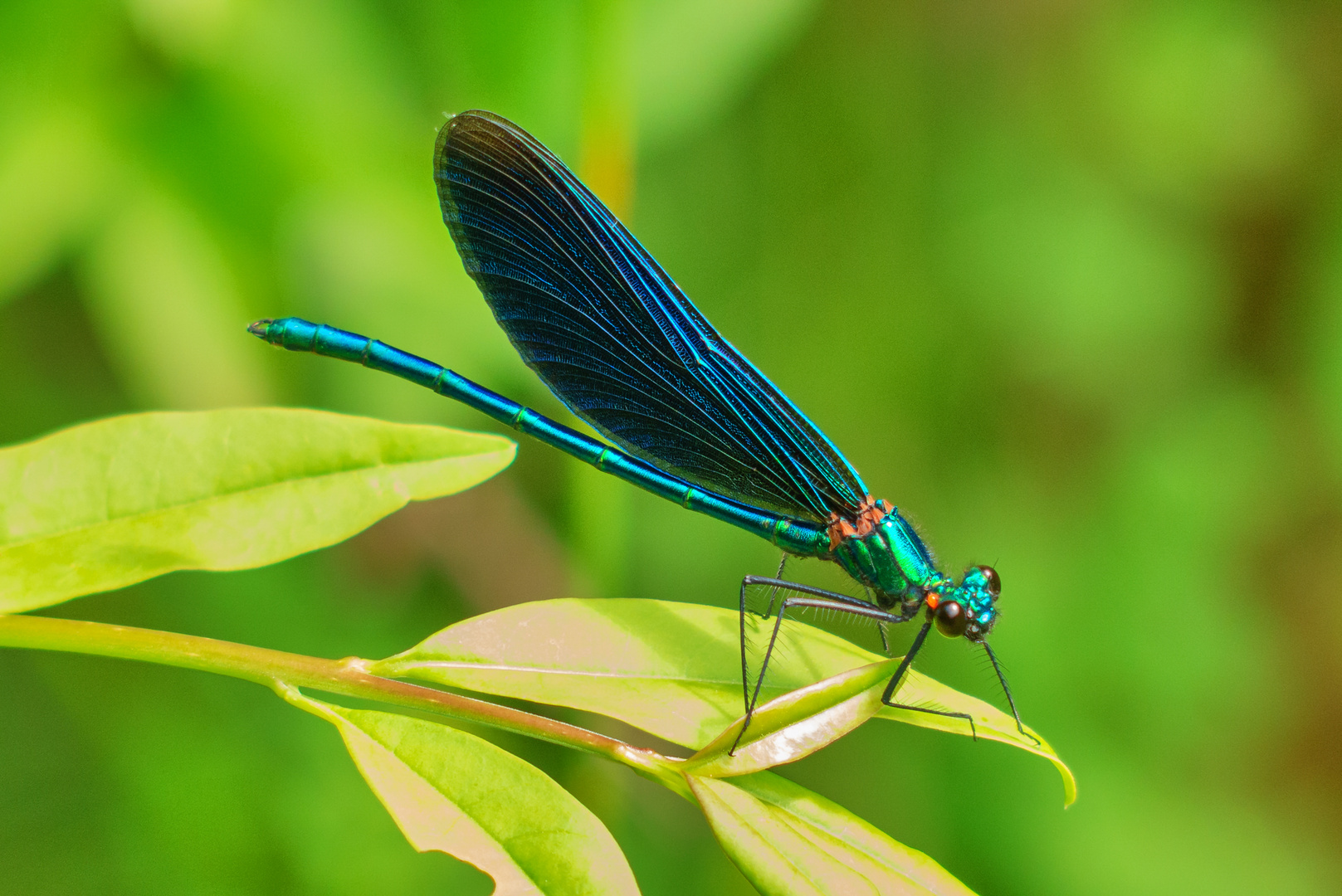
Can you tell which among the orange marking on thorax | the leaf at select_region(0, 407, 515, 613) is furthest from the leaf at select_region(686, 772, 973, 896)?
the orange marking on thorax

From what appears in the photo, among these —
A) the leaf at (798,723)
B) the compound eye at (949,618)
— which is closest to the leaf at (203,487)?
the leaf at (798,723)

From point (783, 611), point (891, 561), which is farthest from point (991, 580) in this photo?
point (783, 611)

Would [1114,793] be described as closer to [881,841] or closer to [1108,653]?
[1108,653]

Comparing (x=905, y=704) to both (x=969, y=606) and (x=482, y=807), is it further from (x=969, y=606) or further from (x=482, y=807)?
(x=969, y=606)

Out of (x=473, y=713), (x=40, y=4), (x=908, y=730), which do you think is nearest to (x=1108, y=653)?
(x=908, y=730)

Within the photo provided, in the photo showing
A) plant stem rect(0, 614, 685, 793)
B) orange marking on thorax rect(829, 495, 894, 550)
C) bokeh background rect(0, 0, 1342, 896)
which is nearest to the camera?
plant stem rect(0, 614, 685, 793)

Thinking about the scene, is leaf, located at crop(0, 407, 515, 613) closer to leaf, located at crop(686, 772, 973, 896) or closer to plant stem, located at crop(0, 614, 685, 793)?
plant stem, located at crop(0, 614, 685, 793)
